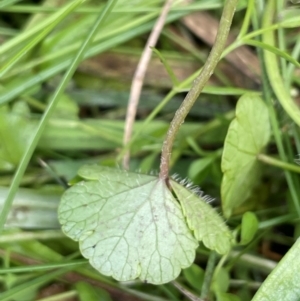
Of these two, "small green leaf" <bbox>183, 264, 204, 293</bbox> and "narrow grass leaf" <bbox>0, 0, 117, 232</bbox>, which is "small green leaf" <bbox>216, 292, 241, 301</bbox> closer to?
"small green leaf" <bbox>183, 264, 204, 293</bbox>

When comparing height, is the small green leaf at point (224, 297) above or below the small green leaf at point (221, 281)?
below

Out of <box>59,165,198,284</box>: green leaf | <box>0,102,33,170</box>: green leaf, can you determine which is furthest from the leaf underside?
<box>0,102,33,170</box>: green leaf

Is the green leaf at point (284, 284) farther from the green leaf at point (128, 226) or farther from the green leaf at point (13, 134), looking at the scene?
the green leaf at point (13, 134)

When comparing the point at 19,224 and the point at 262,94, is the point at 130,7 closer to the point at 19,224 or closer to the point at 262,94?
the point at 262,94

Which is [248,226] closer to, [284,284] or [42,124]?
[284,284]

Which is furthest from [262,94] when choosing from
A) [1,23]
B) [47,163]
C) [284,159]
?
[1,23]

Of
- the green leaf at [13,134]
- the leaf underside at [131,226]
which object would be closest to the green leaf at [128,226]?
the leaf underside at [131,226]

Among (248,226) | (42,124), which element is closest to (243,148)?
(248,226)
